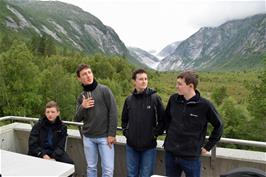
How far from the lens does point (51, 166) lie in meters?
2.57

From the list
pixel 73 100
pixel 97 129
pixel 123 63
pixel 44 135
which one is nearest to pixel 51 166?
pixel 97 129

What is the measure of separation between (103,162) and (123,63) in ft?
172

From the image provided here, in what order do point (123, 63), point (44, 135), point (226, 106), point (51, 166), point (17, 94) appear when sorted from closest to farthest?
1. point (51, 166)
2. point (44, 135)
3. point (17, 94)
4. point (226, 106)
5. point (123, 63)

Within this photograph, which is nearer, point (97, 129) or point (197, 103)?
point (197, 103)

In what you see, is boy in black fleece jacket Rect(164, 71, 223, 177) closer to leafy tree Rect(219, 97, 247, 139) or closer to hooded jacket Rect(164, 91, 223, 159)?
hooded jacket Rect(164, 91, 223, 159)

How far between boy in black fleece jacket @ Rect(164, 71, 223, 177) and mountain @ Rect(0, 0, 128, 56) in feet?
305

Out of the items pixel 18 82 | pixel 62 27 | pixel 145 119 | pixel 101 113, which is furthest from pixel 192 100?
pixel 62 27

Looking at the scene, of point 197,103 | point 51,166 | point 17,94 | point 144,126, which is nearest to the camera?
point 51,166

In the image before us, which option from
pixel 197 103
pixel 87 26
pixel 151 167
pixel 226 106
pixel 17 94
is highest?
pixel 87 26

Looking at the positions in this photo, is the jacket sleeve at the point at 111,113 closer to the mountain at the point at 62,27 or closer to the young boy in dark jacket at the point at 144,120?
the young boy in dark jacket at the point at 144,120

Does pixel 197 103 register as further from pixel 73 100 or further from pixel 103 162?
pixel 73 100

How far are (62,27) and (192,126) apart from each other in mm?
154630

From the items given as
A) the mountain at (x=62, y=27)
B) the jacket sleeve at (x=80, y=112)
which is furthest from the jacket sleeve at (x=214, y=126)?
the mountain at (x=62, y=27)

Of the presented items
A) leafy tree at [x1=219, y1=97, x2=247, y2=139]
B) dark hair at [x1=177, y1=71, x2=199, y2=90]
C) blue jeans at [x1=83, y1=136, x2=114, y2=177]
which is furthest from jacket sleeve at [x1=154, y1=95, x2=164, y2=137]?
leafy tree at [x1=219, y1=97, x2=247, y2=139]
